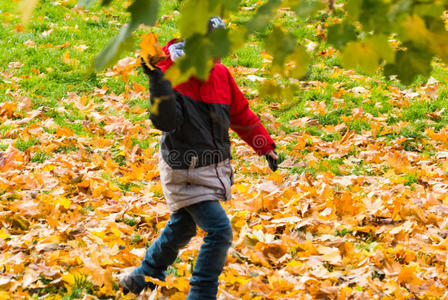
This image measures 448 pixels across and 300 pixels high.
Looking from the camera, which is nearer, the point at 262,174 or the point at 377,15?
the point at 377,15

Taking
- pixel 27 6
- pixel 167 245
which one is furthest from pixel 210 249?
pixel 27 6

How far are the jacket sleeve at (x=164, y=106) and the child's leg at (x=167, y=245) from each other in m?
0.47

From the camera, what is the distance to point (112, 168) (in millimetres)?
3904

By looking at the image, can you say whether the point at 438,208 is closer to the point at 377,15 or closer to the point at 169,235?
the point at 169,235

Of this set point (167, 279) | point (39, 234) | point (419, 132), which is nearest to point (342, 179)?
point (419, 132)

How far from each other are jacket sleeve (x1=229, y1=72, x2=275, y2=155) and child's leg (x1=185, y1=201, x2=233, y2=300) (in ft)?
1.82

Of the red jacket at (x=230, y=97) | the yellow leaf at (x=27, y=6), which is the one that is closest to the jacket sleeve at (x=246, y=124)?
the red jacket at (x=230, y=97)

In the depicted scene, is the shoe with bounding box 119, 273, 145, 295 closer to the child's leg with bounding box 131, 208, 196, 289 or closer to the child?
the child's leg with bounding box 131, 208, 196, 289

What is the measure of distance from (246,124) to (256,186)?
4.02ft

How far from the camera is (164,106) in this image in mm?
1883

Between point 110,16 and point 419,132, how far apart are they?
16.8 feet

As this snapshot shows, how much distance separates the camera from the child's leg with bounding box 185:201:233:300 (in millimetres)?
2043

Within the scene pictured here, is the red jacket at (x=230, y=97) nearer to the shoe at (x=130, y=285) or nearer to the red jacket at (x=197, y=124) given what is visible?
the red jacket at (x=197, y=124)

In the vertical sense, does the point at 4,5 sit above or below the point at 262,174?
above
